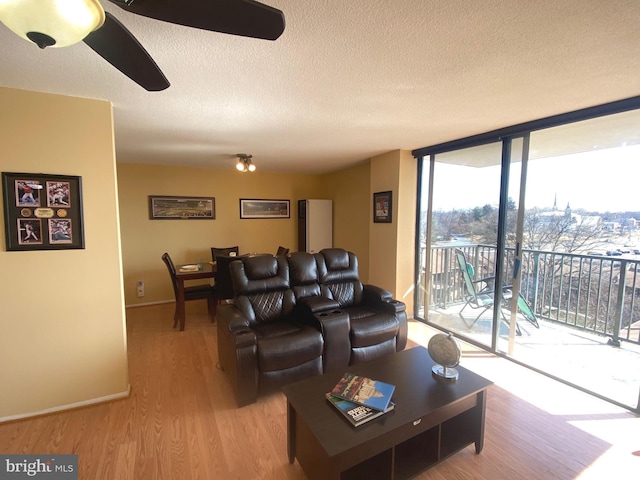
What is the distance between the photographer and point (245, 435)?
77.3 inches

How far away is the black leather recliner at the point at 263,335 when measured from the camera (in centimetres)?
221

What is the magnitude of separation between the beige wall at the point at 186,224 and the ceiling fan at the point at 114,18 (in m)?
3.93

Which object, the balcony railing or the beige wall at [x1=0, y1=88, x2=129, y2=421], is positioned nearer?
the beige wall at [x1=0, y1=88, x2=129, y2=421]

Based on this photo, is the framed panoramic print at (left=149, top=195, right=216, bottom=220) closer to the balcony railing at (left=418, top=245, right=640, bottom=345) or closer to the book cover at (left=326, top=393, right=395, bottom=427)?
the balcony railing at (left=418, top=245, right=640, bottom=345)

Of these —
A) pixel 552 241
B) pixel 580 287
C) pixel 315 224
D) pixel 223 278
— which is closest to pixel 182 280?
pixel 223 278

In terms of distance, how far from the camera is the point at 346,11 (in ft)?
4.04

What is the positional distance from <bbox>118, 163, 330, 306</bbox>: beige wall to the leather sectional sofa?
2535mm

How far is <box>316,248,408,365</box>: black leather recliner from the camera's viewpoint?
2709mm

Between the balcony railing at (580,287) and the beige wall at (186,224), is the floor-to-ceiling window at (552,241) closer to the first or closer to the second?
the balcony railing at (580,287)

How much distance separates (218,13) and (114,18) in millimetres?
372

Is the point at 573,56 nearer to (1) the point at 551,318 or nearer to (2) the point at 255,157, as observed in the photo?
(1) the point at 551,318

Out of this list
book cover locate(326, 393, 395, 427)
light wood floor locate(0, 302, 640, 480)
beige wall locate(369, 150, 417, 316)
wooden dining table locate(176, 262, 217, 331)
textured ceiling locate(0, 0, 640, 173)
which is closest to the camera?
textured ceiling locate(0, 0, 640, 173)

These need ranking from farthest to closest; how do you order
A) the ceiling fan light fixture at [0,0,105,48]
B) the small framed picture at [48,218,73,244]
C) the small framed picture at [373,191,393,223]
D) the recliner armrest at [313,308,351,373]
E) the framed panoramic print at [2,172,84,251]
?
the small framed picture at [373,191,393,223], the recliner armrest at [313,308,351,373], the small framed picture at [48,218,73,244], the framed panoramic print at [2,172,84,251], the ceiling fan light fixture at [0,0,105,48]

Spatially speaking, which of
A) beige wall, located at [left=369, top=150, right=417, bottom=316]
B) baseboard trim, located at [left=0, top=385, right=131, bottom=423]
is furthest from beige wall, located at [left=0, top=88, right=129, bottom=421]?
beige wall, located at [left=369, top=150, right=417, bottom=316]
